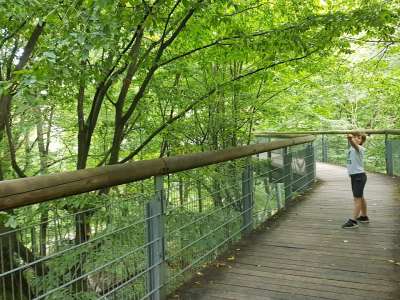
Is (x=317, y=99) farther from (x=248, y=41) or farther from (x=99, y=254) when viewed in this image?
(x=99, y=254)

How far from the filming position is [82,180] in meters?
2.13

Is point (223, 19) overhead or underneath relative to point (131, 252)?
overhead

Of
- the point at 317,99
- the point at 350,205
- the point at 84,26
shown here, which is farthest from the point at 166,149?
the point at 317,99

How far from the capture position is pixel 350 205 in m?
6.80

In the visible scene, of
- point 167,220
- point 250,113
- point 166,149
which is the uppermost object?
point 250,113

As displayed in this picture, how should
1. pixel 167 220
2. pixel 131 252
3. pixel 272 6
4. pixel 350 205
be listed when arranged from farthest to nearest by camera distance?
pixel 350 205
pixel 272 6
pixel 167 220
pixel 131 252

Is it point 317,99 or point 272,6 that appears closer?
point 272,6

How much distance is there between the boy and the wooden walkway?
17 centimetres

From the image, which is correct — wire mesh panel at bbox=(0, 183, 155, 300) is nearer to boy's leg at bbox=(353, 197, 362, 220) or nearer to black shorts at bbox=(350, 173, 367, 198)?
black shorts at bbox=(350, 173, 367, 198)

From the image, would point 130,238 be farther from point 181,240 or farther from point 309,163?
point 309,163

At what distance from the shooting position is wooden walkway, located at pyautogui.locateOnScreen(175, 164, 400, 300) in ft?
10.8

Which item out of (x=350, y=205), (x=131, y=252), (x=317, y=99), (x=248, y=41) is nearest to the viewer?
(x=131, y=252)

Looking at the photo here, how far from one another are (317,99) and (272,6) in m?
9.17

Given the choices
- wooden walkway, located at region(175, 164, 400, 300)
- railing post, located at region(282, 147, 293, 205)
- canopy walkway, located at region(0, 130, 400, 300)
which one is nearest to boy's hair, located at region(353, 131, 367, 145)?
canopy walkway, located at region(0, 130, 400, 300)
